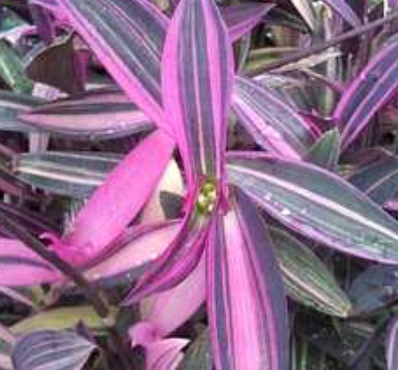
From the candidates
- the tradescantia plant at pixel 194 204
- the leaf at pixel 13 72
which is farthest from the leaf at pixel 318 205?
the leaf at pixel 13 72

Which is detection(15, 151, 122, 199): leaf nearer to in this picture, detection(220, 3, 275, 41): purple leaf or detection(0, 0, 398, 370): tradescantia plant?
detection(0, 0, 398, 370): tradescantia plant

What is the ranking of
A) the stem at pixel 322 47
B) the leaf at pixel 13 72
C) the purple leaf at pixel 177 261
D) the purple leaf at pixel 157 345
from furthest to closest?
the leaf at pixel 13 72, the stem at pixel 322 47, the purple leaf at pixel 157 345, the purple leaf at pixel 177 261

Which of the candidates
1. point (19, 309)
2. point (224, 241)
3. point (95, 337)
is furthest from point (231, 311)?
point (19, 309)

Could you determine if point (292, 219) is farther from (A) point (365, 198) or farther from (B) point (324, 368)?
(B) point (324, 368)

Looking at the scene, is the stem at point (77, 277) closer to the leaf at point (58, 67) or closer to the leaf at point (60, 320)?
the leaf at point (60, 320)

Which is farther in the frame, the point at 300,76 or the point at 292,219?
the point at 300,76

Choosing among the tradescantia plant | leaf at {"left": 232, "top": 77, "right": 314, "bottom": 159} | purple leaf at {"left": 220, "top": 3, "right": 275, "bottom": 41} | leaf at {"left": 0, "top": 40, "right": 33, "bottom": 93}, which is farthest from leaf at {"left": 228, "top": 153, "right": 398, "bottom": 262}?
leaf at {"left": 0, "top": 40, "right": 33, "bottom": 93}

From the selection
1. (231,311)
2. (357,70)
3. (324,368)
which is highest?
(357,70)
